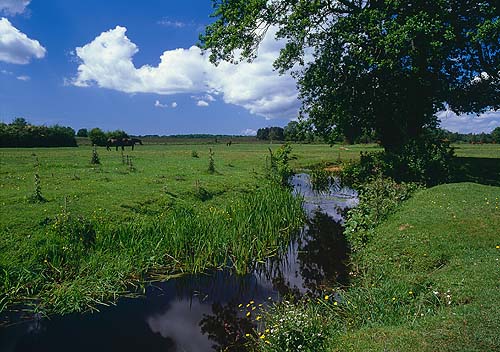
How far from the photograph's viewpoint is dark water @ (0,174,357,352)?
8102 mm

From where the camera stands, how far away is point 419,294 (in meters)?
8.24

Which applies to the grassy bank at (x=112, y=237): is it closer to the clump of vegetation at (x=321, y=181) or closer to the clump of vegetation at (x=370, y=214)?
the clump of vegetation at (x=370, y=214)

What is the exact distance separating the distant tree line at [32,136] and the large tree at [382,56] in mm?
50106

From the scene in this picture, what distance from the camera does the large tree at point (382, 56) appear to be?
2250 centimetres

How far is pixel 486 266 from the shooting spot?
888 centimetres

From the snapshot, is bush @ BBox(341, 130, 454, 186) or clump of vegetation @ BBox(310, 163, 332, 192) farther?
clump of vegetation @ BBox(310, 163, 332, 192)

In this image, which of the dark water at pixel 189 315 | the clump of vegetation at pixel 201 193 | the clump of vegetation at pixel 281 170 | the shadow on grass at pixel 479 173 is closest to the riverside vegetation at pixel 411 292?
the dark water at pixel 189 315

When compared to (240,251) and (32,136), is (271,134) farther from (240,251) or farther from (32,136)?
(240,251)

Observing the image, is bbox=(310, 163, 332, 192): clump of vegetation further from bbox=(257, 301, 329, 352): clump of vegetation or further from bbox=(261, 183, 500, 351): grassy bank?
bbox=(257, 301, 329, 352): clump of vegetation

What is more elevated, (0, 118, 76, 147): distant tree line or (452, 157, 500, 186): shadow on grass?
(0, 118, 76, 147): distant tree line

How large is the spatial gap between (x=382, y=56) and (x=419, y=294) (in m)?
19.7

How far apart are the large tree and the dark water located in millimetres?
16014

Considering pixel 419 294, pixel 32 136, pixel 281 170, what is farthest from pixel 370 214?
pixel 32 136

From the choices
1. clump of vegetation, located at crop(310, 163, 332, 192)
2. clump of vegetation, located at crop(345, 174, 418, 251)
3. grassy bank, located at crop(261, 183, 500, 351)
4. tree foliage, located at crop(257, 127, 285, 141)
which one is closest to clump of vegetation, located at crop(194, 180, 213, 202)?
clump of vegetation, located at crop(345, 174, 418, 251)
